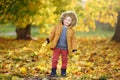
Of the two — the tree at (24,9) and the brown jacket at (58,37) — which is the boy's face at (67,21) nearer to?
the brown jacket at (58,37)

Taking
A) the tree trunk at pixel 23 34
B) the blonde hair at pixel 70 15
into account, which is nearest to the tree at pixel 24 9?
the tree trunk at pixel 23 34

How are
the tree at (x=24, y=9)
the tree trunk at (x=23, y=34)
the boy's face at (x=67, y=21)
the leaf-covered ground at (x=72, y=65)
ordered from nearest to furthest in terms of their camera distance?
the leaf-covered ground at (x=72, y=65), the boy's face at (x=67, y=21), the tree at (x=24, y=9), the tree trunk at (x=23, y=34)

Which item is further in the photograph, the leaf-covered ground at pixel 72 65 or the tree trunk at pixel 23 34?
the tree trunk at pixel 23 34

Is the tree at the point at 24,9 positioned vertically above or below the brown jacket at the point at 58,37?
above

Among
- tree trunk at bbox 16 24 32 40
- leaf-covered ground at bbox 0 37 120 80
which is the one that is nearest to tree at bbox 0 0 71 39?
leaf-covered ground at bbox 0 37 120 80

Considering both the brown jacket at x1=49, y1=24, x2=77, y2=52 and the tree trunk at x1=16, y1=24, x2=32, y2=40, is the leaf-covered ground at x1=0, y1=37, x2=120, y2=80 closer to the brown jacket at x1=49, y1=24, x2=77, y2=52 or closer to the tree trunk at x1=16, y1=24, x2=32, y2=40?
the brown jacket at x1=49, y1=24, x2=77, y2=52

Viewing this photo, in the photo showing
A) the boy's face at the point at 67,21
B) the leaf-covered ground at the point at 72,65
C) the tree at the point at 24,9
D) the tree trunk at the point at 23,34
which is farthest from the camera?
the tree trunk at the point at 23,34

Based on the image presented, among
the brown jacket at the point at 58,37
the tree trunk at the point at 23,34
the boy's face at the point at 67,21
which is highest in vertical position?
the boy's face at the point at 67,21

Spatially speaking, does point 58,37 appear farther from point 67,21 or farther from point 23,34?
point 23,34

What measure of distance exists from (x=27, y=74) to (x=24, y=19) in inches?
314

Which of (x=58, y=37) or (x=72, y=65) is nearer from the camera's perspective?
(x=58, y=37)

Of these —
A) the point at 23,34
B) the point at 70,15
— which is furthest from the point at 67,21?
the point at 23,34

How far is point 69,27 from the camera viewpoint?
28.2ft

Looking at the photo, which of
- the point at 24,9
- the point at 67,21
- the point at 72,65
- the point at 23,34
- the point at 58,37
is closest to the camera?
the point at 58,37
